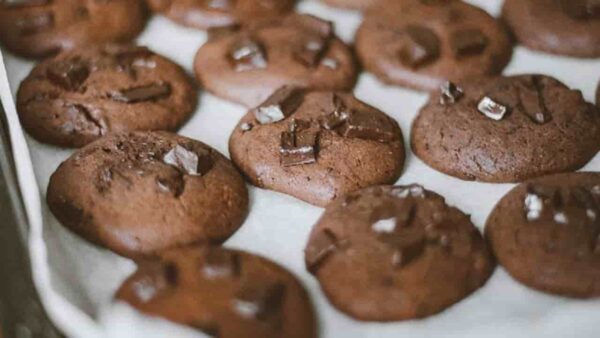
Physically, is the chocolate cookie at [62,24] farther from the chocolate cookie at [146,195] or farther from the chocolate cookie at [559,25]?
the chocolate cookie at [559,25]

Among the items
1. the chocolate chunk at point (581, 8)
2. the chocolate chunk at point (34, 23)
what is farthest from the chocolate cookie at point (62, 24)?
the chocolate chunk at point (581, 8)

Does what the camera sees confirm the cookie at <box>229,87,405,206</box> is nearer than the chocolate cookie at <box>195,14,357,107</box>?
Yes

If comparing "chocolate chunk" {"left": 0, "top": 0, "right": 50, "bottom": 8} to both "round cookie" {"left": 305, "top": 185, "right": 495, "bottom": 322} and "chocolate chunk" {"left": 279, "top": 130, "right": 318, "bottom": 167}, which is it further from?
"round cookie" {"left": 305, "top": 185, "right": 495, "bottom": 322}

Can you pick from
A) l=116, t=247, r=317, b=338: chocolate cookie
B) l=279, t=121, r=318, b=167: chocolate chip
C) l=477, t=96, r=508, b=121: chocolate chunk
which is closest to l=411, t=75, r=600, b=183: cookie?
l=477, t=96, r=508, b=121: chocolate chunk

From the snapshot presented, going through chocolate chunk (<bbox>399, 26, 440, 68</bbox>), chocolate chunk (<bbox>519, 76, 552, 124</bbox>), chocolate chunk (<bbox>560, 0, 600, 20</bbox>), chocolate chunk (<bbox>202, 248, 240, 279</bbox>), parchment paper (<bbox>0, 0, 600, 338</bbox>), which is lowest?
parchment paper (<bbox>0, 0, 600, 338</bbox>)

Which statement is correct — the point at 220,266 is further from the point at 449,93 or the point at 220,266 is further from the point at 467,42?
the point at 467,42

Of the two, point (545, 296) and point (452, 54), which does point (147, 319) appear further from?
point (452, 54)
